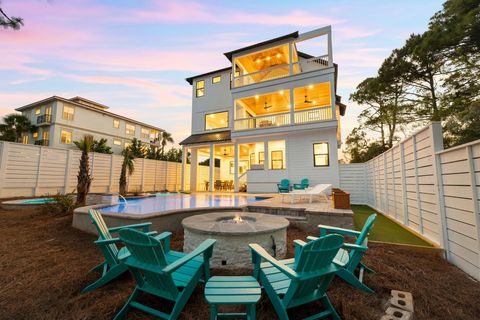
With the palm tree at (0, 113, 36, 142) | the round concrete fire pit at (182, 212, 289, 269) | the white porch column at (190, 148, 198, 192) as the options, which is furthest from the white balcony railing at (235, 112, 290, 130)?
the palm tree at (0, 113, 36, 142)

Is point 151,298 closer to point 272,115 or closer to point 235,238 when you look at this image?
point 235,238

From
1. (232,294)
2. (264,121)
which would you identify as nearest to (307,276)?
(232,294)

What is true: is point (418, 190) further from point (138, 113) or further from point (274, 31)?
point (138, 113)

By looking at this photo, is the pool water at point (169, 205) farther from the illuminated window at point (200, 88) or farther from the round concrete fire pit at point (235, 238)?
the illuminated window at point (200, 88)

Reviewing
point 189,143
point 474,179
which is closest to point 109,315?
point 474,179

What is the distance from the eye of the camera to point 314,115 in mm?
11445

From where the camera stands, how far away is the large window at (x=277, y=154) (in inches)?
526

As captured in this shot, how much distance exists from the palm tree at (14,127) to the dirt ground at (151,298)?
2627 centimetres

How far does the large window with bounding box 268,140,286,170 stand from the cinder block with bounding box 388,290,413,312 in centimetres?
1097

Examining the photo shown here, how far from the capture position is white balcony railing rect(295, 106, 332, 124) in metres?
11.1

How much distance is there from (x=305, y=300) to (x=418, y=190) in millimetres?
4579

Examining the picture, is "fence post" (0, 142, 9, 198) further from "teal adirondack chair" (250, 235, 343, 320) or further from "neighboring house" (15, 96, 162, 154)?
"teal adirondack chair" (250, 235, 343, 320)

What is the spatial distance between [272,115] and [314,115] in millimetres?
2668

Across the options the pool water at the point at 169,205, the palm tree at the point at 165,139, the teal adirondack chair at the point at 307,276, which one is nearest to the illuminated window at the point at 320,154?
the pool water at the point at 169,205
